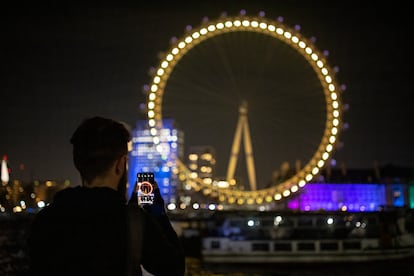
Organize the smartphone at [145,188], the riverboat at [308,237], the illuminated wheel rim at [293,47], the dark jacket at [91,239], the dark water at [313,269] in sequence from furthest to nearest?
1. the riverboat at [308,237]
2. the dark water at [313,269]
3. the illuminated wheel rim at [293,47]
4. the smartphone at [145,188]
5. the dark jacket at [91,239]

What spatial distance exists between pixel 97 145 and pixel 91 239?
0.26m

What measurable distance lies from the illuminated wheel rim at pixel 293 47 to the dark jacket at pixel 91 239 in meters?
23.5

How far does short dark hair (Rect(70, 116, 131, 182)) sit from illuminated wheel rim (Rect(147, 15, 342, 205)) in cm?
2342

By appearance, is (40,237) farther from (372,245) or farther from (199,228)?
(199,228)

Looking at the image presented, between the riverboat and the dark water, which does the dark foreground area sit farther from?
the riverboat

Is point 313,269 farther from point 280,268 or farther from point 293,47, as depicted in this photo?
point 293,47

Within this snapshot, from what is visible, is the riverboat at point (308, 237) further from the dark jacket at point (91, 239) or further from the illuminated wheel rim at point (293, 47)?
the dark jacket at point (91, 239)

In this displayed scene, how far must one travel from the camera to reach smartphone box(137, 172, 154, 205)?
201cm

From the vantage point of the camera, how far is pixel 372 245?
3297 centimetres

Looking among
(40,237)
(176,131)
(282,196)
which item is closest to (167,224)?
(40,237)

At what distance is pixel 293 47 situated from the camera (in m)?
26.3

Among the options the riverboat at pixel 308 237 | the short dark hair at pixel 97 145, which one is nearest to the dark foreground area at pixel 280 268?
the riverboat at pixel 308 237

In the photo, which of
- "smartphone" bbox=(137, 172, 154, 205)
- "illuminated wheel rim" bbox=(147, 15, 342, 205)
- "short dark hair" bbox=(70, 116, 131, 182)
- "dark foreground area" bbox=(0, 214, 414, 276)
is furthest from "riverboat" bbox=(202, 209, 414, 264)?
"short dark hair" bbox=(70, 116, 131, 182)

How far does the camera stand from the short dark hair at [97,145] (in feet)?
5.88
